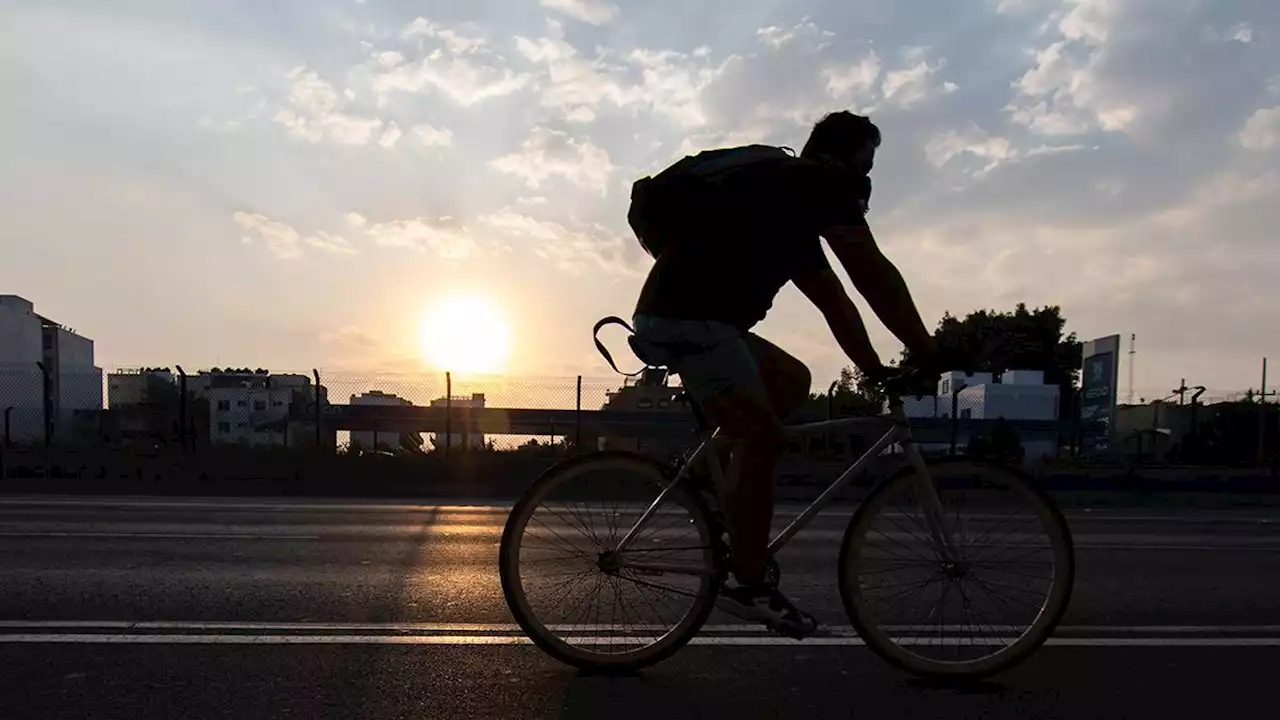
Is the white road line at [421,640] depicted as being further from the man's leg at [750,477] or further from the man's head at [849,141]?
the man's head at [849,141]

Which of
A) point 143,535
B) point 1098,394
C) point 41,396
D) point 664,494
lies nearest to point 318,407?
point 41,396

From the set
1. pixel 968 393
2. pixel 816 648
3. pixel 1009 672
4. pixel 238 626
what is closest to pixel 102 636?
pixel 238 626

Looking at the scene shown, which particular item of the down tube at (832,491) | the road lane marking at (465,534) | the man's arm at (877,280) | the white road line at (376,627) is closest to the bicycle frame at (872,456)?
the down tube at (832,491)

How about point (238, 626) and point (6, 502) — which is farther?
point (6, 502)

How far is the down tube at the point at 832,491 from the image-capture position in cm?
312

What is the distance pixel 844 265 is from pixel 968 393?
43490mm

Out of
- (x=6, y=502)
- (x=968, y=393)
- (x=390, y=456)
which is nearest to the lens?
(x=6, y=502)

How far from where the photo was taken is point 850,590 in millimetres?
3123

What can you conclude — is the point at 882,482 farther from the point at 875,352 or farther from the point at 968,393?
the point at 968,393

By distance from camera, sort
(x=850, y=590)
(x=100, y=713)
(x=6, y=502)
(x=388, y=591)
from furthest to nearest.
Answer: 1. (x=6, y=502)
2. (x=388, y=591)
3. (x=850, y=590)
4. (x=100, y=713)

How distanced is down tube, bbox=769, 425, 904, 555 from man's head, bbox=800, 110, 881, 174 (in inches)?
37.4

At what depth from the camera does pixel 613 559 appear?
324 cm

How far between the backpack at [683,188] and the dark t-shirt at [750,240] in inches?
0.5

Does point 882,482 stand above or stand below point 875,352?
below
